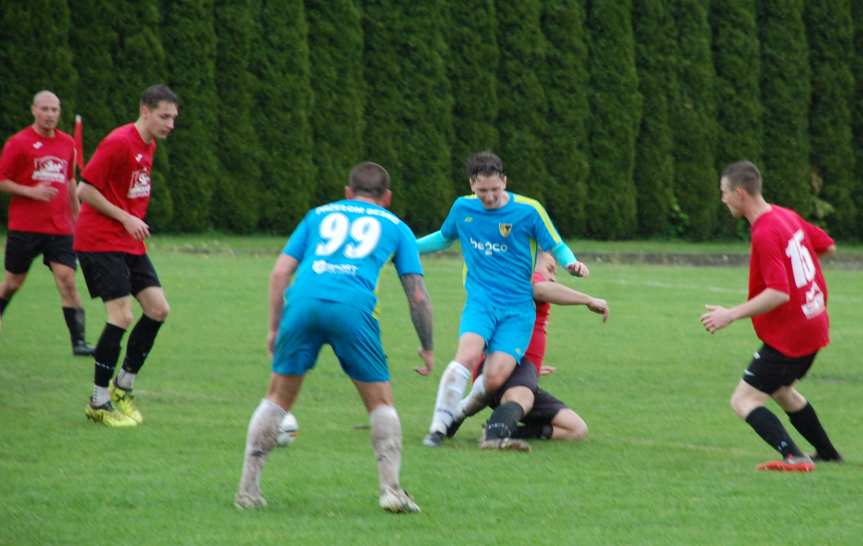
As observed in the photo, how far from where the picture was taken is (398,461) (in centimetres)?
759

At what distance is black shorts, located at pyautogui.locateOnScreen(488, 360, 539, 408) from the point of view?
10156 millimetres

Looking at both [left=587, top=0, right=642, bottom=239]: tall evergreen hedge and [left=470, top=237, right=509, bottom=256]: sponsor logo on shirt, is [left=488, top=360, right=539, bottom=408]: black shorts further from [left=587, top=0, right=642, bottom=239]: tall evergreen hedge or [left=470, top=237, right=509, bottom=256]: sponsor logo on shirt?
[left=587, top=0, right=642, bottom=239]: tall evergreen hedge

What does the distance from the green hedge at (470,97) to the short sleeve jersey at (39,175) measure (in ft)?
37.2

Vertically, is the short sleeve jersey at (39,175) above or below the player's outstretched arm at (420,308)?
below

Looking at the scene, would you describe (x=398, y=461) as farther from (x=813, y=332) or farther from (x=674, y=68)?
(x=674, y=68)

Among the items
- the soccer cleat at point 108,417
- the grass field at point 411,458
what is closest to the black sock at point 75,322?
the grass field at point 411,458

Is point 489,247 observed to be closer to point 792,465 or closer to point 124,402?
point 792,465

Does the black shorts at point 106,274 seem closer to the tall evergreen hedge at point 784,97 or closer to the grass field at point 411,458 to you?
the grass field at point 411,458

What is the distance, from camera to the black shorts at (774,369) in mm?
9094

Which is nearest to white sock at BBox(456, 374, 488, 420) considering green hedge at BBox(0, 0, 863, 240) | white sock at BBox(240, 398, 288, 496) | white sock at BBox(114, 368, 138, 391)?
white sock at BBox(114, 368, 138, 391)

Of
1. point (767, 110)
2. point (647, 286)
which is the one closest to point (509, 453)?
point (647, 286)

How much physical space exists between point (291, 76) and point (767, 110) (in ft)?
34.3

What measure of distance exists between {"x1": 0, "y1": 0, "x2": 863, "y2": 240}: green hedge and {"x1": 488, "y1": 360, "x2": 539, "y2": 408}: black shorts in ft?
54.2

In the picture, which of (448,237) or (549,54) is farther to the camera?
(549,54)
